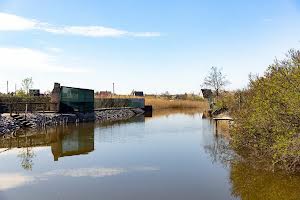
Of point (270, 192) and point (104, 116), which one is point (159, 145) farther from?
point (104, 116)

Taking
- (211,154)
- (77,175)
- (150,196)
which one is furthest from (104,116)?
(150,196)

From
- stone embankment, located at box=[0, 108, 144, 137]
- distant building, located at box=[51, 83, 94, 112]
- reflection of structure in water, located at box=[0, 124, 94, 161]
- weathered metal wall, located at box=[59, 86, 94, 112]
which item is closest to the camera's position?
reflection of structure in water, located at box=[0, 124, 94, 161]

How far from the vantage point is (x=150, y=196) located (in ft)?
41.9

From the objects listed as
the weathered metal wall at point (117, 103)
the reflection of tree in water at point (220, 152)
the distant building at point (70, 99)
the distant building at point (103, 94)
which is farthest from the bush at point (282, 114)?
the distant building at point (103, 94)

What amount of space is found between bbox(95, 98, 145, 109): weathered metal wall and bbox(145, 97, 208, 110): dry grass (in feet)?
39.9

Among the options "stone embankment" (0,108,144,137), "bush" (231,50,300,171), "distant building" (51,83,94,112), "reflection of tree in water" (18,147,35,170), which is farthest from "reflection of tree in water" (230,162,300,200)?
"distant building" (51,83,94,112)

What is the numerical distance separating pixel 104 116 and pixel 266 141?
130 ft

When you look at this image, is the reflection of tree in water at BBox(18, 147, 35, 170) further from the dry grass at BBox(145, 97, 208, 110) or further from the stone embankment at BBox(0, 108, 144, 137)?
the dry grass at BBox(145, 97, 208, 110)

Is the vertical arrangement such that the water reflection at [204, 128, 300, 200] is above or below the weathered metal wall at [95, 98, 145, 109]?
below

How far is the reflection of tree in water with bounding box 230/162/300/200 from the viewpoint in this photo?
41.3ft

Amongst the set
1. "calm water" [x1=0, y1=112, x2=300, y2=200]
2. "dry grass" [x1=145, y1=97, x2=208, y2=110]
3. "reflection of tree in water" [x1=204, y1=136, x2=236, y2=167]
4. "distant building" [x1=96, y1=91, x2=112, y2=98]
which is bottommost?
"calm water" [x1=0, y1=112, x2=300, y2=200]

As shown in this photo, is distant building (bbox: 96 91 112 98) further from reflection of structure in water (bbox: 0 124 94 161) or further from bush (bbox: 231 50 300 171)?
bush (bbox: 231 50 300 171)

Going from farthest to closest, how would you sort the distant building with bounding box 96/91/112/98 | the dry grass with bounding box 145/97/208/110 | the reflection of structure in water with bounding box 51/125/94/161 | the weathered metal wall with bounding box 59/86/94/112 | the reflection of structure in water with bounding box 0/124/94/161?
the dry grass with bounding box 145/97/208/110 < the distant building with bounding box 96/91/112/98 < the weathered metal wall with bounding box 59/86/94/112 < the reflection of structure in water with bounding box 0/124/94/161 < the reflection of structure in water with bounding box 51/125/94/161

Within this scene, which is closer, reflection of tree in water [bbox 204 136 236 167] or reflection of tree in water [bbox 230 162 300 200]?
reflection of tree in water [bbox 230 162 300 200]
